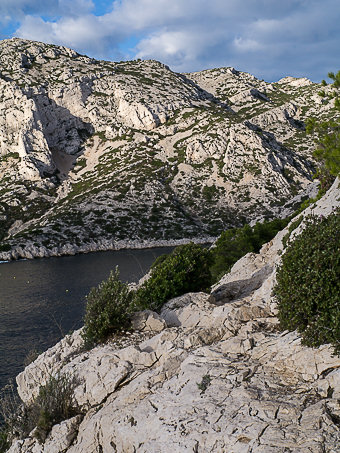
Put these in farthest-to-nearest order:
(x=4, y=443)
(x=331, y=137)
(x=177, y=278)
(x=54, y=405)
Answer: (x=177, y=278) < (x=331, y=137) < (x=4, y=443) < (x=54, y=405)

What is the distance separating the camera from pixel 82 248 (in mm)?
91250

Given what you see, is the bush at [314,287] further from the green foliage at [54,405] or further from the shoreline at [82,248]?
the shoreline at [82,248]

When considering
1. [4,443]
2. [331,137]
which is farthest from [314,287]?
[4,443]

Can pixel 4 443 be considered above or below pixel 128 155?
below

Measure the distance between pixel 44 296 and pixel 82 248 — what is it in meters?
43.0

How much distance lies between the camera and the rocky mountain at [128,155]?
4006 inches

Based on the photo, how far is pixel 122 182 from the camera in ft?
395

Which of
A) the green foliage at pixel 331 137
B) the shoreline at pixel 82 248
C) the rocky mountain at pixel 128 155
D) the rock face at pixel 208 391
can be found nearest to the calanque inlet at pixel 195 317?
the rock face at pixel 208 391

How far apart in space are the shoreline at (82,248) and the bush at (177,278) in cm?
6628

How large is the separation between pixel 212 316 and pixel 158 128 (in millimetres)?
146576

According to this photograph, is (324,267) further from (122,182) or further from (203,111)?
(203,111)

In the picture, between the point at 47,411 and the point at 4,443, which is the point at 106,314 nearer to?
the point at 47,411

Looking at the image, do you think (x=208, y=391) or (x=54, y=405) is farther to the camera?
(x=54, y=405)

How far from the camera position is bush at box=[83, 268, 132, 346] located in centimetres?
1104
